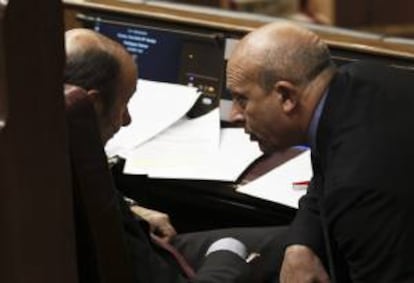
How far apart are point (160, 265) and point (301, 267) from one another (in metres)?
0.32

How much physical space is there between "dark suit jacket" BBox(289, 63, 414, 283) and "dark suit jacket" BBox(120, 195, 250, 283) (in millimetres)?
186

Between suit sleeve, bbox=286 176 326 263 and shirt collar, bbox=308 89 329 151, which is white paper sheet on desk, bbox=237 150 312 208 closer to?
suit sleeve, bbox=286 176 326 263

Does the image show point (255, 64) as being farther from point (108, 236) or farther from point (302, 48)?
point (108, 236)

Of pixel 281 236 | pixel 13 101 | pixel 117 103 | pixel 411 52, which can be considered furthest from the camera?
pixel 411 52

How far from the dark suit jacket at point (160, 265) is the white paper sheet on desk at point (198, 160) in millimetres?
428

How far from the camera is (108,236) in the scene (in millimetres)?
1430

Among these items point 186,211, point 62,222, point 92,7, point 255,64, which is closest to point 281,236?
point 186,211

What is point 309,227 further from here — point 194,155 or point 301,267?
point 194,155

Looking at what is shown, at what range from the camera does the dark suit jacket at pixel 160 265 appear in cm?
169

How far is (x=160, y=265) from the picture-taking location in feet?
5.70

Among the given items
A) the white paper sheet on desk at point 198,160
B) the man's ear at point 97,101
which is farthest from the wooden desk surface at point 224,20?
the man's ear at point 97,101

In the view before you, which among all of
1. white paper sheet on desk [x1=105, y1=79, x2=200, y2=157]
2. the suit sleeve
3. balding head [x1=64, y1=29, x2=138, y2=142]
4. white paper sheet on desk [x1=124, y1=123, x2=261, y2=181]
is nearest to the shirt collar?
the suit sleeve

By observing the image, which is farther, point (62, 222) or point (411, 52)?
point (411, 52)

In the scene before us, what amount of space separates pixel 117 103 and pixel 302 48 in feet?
1.17
